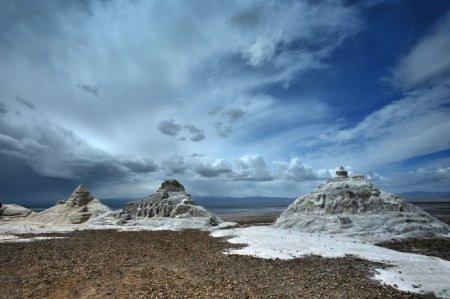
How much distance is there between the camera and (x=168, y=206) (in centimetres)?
5481

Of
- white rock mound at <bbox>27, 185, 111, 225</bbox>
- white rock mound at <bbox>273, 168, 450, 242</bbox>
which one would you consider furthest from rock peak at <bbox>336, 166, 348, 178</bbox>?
white rock mound at <bbox>27, 185, 111, 225</bbox>

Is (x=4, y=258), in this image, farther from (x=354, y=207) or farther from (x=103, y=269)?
(x=354, y=207)

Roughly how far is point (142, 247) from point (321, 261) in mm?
14111

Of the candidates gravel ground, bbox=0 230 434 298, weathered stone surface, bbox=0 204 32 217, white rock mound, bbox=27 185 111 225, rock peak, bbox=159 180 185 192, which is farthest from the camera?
rock peak, bbox=159 180 185 192

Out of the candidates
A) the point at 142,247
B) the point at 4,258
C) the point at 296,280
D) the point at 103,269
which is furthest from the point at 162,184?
the point at 296,280

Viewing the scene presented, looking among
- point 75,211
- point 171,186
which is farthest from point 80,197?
point 171,186

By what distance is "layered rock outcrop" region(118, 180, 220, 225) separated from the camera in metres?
52.4

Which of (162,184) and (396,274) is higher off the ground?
(162,184)

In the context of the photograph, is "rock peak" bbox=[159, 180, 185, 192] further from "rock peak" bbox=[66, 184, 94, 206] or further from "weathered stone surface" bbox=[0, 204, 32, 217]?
"weathered stone surface" bbox=[0, 204, 32, 217]

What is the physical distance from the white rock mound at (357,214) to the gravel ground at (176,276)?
13211 mm

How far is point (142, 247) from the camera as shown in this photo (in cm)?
2681

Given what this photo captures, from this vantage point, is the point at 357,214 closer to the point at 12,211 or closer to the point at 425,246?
the point at 425,246

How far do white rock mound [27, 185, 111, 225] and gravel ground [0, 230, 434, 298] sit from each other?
3457 centimetres

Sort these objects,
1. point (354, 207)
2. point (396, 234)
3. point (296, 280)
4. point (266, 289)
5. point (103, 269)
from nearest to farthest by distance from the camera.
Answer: point (266, 289) < point (296, 280) < point (103, 269) < point (396, 234) < point (354, 207)
